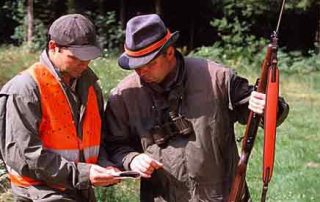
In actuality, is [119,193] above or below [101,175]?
below

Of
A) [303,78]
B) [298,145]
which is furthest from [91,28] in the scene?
[303,78]

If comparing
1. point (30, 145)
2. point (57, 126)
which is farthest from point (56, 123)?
point (30, 145)

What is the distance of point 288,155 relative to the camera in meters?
9.36

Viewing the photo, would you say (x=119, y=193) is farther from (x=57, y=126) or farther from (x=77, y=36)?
(x=77, y=36)

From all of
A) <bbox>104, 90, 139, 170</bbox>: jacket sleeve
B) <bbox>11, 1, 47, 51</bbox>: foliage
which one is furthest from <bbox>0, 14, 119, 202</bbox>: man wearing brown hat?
<bbox>11, 1, 47, 51</bbox>: foliage

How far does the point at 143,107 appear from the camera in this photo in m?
3.87

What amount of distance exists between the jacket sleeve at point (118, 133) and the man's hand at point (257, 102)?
69 centimetres

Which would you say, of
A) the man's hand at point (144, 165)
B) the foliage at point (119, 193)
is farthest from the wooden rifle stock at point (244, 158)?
the foliage at point (119, 193)

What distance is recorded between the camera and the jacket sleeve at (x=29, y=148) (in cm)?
357

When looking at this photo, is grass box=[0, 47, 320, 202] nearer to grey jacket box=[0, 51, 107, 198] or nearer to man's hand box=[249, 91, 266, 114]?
grey jacket box=[0, 51, 107, 198]

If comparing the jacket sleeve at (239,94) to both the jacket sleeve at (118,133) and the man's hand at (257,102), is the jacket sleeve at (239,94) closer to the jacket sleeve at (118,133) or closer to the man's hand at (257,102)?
the man's hand at (257,102)

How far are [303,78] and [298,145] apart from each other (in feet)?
33.5

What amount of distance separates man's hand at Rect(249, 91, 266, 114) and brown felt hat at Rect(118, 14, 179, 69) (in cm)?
51

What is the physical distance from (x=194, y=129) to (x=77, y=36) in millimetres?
751
